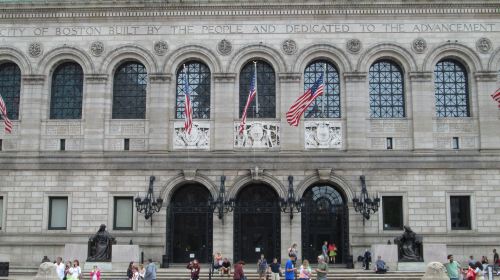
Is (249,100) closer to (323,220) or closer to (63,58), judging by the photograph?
(323,220)

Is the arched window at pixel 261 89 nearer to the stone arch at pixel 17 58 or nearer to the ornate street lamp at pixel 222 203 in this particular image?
the ornate street lamp at pixel 222 203

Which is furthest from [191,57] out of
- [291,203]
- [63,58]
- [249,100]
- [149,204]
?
[291,203]

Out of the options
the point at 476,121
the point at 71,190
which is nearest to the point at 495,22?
the point at 476,121

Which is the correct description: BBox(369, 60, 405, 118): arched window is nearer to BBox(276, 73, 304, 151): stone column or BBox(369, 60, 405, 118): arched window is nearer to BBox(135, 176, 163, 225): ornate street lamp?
BBox(276, 73, 304, 151): stone column

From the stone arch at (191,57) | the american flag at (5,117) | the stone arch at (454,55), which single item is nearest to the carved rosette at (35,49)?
the american flag at (5,117)

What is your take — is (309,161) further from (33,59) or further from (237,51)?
(33,59)

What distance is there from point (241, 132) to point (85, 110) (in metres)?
9.40

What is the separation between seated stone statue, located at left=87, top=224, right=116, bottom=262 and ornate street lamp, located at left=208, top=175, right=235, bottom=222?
19.6ft

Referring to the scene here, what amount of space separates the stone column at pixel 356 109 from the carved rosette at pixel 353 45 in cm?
142

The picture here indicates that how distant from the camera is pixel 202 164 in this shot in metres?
37.8

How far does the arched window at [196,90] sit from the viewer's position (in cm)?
3900

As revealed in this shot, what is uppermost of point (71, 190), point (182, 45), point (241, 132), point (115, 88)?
point (182, 45)

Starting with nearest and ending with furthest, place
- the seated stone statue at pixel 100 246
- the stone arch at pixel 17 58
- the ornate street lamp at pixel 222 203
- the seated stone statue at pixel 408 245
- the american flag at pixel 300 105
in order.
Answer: the seated stone statue at pixel 408 245
the seated stone statue at pixel 100 246
the american flag at pixel 300 105
the ornate street lamp at pixel 222 203
the stone arch at pixel 17 58

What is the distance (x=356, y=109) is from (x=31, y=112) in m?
19.2
